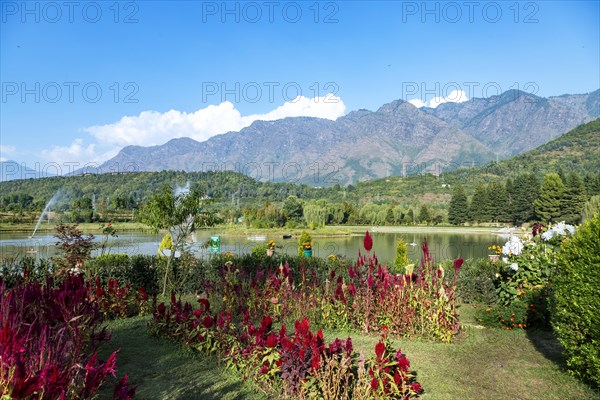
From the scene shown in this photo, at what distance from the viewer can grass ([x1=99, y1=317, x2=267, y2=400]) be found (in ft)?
12.2

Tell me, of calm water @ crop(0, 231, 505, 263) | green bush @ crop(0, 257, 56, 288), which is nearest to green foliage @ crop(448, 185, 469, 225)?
calm water @ crop(0, 231, 505, 263)

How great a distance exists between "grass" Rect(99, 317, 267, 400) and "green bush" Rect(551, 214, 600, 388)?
2.96 m

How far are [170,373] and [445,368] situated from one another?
9.25ft

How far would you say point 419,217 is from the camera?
59438 mm

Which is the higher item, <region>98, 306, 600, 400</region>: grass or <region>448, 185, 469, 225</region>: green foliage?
<region>448, 185, 469, 225</region>: green foliage

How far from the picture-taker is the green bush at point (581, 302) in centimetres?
388

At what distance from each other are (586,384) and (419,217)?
57.0m

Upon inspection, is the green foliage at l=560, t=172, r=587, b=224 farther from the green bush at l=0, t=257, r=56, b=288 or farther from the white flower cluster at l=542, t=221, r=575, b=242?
the green bush at l=0, t=257, r=56, b=288

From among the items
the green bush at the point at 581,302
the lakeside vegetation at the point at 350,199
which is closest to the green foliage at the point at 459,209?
the lakeside vegetation at the point at 350,199

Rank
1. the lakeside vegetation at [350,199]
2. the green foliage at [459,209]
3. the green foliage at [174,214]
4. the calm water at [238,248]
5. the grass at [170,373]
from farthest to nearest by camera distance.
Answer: the green foliage at [459,209]
the lakeside vegetation at [350,199]
the calm water at [238,248]
the green foliage at [174,214]
the grass at [170,373]

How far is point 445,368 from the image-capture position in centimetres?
450

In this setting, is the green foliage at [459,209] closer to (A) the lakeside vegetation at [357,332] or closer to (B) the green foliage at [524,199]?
(B) the green foliage at [524,199]

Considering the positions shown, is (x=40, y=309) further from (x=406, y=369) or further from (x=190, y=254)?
(x=190, y=254)

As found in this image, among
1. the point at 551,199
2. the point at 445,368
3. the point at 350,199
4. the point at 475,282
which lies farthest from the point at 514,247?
the point at 350,199
